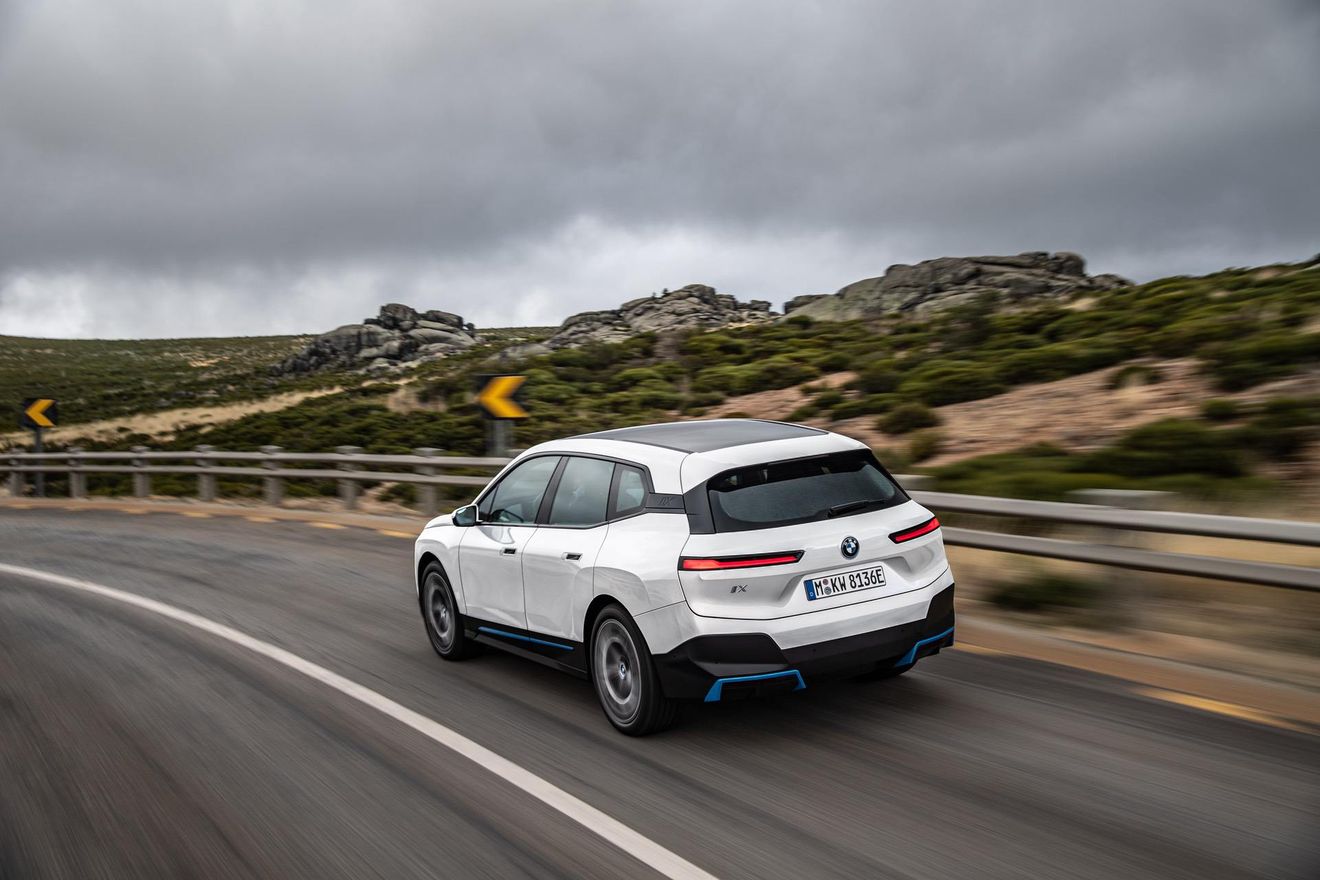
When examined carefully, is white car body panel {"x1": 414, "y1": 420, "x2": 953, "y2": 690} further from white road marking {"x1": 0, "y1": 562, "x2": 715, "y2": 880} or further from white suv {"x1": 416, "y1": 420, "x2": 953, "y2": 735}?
white road marking {"x1": 0, "y1": 562, "x2": 715, "y2": 880}

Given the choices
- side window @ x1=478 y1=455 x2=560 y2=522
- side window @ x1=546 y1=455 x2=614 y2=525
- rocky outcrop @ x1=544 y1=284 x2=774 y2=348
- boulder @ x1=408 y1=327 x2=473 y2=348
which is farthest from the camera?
boulder @ x1=408 y1=327 x2=473 y2=348

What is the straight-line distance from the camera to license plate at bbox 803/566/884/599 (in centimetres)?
519

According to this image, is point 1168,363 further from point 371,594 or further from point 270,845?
point 270,845

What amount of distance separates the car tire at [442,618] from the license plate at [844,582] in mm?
2988

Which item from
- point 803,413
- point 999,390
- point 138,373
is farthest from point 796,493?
point 138,373

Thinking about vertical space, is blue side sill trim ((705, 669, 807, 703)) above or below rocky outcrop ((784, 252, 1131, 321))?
below

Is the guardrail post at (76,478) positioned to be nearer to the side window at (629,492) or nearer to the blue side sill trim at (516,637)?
the blue side sill trim at (516,637)

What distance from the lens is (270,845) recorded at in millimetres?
4492

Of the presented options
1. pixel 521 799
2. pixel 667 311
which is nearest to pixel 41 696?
pixel 521 799

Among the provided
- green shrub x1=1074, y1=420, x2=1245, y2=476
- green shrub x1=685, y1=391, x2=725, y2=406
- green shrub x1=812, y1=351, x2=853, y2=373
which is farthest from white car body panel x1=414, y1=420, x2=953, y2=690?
green shrub x1=812, y1=351, x2=853, y2=373

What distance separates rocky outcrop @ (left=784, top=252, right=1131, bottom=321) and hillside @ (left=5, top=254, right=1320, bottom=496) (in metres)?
12.5

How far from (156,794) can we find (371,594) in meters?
5.11

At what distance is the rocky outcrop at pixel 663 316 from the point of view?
63.4 meters

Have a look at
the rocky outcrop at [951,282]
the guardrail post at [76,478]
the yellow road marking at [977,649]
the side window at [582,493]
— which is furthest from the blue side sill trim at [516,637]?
the rocky outcrop at [951,282]
